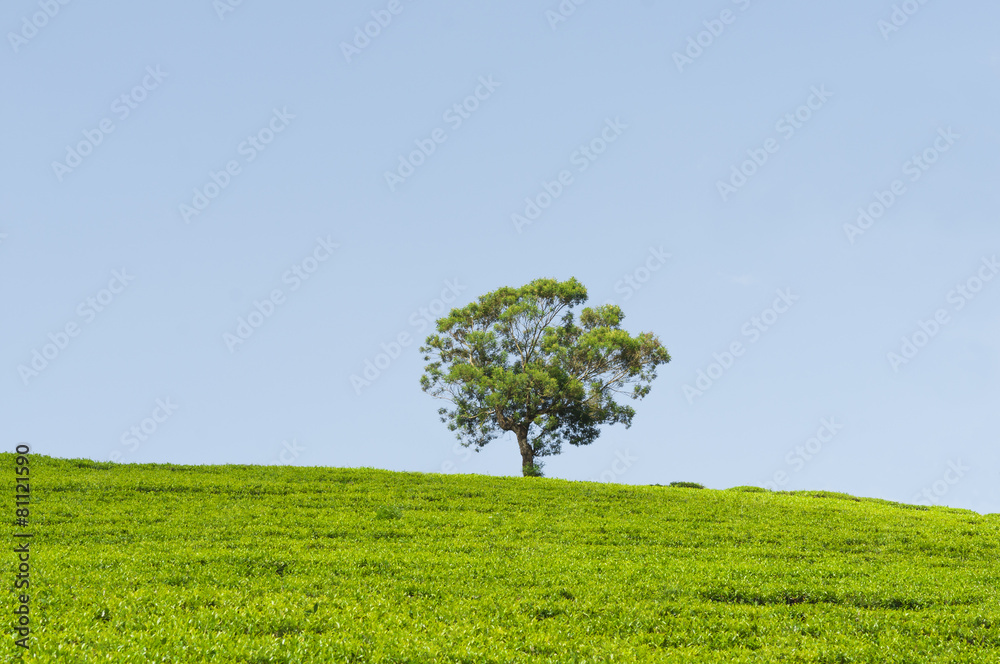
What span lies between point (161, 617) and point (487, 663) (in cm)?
746

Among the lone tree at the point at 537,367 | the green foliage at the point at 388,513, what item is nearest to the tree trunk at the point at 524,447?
the lone tree at the point at 537,367

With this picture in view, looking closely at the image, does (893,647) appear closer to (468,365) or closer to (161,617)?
(161,617)

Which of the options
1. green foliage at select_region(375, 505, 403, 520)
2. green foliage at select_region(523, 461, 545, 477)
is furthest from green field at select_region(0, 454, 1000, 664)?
green foliage at select_region(523, 461, 545, 477)

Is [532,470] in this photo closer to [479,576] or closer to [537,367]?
[537,367]

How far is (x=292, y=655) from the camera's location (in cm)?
1424

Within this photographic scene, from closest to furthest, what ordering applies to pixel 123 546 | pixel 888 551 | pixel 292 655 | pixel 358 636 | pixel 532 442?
pixel 292 655 → pixel 358 636 → pixel 123 546 → pixel 888 551 → pixel 532 442

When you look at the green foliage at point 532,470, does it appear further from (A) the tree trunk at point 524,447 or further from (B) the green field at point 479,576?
(B) the green field at point 479,576

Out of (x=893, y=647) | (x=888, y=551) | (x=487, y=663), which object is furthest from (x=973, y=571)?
(x=487, y=663)

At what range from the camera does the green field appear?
15531mm

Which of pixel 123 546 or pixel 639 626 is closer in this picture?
pixel 639 626

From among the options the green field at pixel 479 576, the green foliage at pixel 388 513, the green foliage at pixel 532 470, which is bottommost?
the green field at pixel 479 576

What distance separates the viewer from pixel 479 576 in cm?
2070

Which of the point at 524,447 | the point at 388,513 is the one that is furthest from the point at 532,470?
the point at 388,513

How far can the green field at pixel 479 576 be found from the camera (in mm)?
15531
